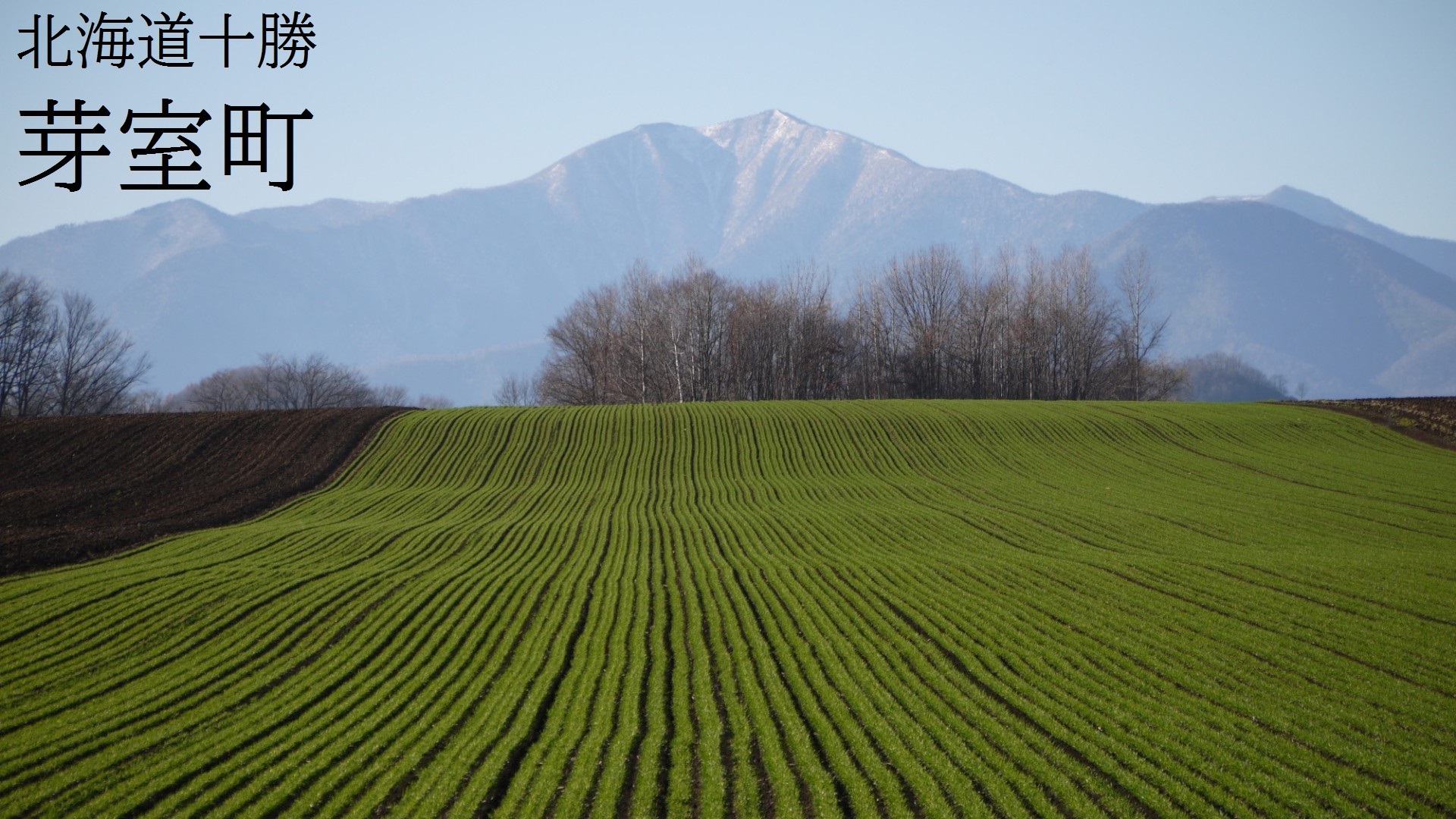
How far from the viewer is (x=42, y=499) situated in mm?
35781

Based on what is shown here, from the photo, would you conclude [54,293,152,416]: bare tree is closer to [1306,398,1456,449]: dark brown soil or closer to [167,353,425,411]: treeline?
[167,353,425,411]: treeline

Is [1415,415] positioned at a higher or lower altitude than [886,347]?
lower

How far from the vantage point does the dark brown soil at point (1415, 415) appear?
47156 mm

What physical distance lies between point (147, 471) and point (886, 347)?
62.8m

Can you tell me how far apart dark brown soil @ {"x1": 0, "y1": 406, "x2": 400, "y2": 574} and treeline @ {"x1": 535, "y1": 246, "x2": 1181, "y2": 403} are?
32.8 metres

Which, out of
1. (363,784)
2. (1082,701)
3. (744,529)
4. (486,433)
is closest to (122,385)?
(486,433)

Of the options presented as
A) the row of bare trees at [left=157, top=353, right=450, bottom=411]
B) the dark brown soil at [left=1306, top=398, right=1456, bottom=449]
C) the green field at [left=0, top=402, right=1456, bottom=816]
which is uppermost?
the row of bare trees at [left=157, top=353, right=450, bottom=411]

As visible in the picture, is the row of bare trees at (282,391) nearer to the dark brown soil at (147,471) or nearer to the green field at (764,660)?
the dark brown soil at (147,471)

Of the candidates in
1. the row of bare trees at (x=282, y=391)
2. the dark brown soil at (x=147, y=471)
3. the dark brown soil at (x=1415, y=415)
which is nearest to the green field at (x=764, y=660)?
the dark brown soil at (x=147, y=471)

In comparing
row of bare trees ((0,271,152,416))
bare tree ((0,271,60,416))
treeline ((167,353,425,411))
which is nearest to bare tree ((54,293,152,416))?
row of bare trees ((0,271,152,416))

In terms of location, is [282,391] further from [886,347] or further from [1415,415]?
[1415,415]

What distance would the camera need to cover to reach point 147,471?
41.7m

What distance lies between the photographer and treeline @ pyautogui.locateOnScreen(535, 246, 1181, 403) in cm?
8306

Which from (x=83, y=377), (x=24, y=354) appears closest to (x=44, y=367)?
(x=24, y=354)
